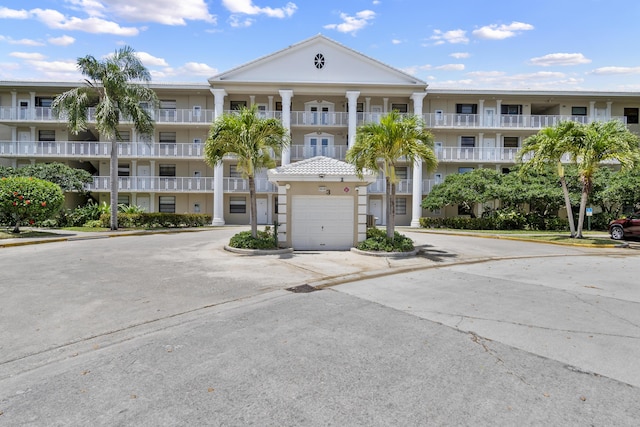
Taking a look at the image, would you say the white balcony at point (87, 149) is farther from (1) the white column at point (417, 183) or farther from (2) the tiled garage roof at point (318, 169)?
(1) the white column at point (417, 183)

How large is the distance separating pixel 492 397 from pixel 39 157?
3622cm

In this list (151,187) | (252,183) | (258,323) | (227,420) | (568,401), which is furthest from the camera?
(151,187)

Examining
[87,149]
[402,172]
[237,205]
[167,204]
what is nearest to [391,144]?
[402,172]

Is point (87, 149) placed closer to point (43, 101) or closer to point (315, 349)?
point (43, 101)

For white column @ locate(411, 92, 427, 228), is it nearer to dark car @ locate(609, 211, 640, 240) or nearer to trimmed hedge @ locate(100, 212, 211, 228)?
dark car @ locate(609, 211, 640, 240)

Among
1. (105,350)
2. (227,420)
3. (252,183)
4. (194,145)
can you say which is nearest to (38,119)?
(194,145)

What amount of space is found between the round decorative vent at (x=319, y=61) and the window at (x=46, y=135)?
22.5 metres

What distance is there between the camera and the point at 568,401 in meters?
3.63

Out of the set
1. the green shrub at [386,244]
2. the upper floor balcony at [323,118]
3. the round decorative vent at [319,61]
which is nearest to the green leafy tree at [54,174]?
the upper floor balcony at [323,118]

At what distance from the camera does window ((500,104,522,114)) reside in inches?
1335

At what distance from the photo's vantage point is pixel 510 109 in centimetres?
3400

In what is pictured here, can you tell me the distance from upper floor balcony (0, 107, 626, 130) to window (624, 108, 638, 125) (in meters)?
5.65

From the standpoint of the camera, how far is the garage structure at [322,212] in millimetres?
15617

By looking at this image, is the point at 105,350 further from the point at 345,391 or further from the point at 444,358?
the point at 444,358
